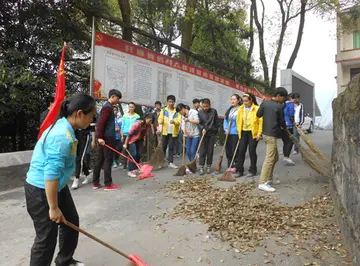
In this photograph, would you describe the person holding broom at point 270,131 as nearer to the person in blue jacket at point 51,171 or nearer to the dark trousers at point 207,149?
the dark trousers at point 207,149

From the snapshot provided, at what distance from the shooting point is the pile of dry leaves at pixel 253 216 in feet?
11.0

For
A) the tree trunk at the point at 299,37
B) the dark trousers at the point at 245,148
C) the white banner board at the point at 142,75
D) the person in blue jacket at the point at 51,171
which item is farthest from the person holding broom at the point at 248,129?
the tree trunk at the point at 299,37

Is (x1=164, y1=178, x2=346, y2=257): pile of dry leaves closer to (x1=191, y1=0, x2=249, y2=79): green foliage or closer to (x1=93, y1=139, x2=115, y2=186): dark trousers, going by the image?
(x1=93, y1=139, x2=115, y2=186): dark trousers

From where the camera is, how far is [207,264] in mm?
2920

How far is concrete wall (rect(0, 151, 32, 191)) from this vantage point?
543 cm

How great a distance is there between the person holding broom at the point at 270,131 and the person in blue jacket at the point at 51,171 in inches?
140

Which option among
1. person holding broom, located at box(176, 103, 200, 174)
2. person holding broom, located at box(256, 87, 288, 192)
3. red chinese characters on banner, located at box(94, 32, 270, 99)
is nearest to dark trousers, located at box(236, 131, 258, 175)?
person holding broom, located at box(256, 87, 288, 192)

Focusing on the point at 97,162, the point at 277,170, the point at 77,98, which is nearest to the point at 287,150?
the point at 277,170

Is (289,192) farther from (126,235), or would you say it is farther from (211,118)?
(126,235)

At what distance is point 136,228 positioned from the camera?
3836 mm

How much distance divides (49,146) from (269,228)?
2.71 meters

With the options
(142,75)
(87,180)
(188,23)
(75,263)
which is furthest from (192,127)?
(188,23)

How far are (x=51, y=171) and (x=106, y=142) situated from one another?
3.32 m

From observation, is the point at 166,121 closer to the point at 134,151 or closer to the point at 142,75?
the point at 134,151
